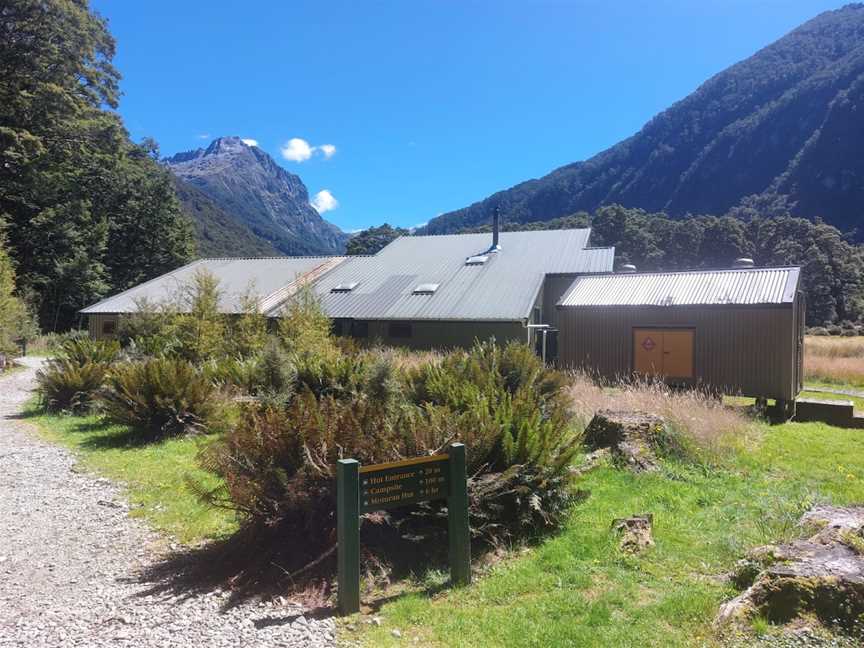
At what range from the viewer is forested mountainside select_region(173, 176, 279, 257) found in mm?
81188

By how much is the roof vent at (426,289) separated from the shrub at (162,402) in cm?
1400

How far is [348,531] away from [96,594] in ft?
6.17

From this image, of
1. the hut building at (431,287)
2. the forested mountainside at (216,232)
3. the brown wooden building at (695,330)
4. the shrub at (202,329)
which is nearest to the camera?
the brown wooden building at (695,330)

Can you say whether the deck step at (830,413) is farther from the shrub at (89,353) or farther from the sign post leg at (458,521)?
the shrub at (89,353)

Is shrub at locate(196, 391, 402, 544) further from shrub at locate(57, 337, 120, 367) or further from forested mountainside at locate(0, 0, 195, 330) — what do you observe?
forested mountainside at locate(0, 0, 195, 330)

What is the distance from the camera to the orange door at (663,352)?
14.9m

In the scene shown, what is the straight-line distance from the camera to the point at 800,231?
63.0 metres

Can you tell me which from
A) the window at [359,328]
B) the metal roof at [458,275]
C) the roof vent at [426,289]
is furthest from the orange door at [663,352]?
the window at [359,328]

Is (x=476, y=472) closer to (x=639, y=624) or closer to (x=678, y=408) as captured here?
(x=639, y=624)

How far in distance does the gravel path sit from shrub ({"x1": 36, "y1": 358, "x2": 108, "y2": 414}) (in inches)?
214

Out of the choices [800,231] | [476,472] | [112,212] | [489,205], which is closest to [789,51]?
[489,205]

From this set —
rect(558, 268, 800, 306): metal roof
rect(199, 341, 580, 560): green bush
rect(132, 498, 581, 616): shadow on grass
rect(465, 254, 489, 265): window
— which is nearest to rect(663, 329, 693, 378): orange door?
rect(558, 268, 800, 306): metal roof

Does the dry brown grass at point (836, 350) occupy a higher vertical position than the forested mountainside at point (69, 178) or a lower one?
lower

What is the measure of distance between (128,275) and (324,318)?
124ft
